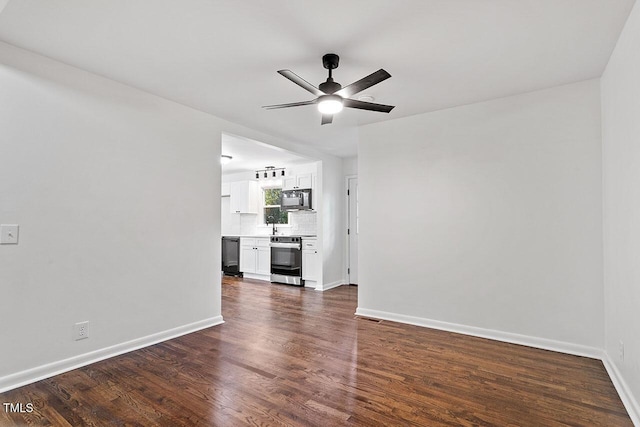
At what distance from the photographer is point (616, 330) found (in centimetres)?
244

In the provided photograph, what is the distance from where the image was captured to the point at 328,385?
2361 millimetres

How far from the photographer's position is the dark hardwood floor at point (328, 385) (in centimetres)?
198

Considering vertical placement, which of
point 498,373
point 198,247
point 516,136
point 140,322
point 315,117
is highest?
point 315,117

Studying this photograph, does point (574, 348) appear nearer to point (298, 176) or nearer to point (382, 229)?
point (382, 229)

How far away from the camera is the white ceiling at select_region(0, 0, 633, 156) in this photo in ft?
6.46

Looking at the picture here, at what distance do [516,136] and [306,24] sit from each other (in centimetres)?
239

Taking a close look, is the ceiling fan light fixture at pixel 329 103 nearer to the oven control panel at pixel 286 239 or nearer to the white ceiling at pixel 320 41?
the white ceiling at pixel 320 41

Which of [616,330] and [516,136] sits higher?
[516,136]

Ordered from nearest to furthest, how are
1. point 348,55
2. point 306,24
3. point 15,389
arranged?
point 306,24, point 15,389, point 348,55

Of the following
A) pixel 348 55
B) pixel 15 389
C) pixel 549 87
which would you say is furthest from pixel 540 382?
pixel 15 389

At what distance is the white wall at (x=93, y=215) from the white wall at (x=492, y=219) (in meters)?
2.17

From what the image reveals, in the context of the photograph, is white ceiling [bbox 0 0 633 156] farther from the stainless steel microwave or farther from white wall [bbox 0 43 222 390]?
the stainless steel microwave

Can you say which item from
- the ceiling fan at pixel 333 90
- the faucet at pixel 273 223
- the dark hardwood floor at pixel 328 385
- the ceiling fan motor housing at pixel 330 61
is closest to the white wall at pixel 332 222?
the faucet at pixel 273 223

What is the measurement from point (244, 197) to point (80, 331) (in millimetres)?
4978
